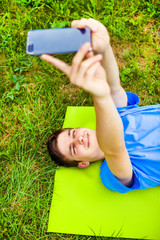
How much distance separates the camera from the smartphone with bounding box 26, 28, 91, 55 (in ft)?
4.70

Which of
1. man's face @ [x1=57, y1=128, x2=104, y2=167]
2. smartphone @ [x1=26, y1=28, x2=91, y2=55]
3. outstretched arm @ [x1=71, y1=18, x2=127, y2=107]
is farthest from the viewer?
man's face @ [x1=57, y1=128, x2=104, y2=167]

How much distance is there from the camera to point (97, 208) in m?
2.47

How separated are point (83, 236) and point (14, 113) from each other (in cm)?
167

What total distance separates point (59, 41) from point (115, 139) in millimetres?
724

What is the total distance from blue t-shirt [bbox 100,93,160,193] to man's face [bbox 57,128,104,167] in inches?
7.9

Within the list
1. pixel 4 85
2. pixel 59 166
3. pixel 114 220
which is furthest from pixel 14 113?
pixel 114 220

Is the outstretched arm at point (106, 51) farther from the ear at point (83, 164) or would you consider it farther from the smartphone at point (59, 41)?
the ear at point (83, 164)

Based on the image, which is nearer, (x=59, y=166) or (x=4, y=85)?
(x=59, y=166)

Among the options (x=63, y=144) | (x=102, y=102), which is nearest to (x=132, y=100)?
(x=63, y=144)

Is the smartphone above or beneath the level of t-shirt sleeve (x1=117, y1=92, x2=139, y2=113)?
above

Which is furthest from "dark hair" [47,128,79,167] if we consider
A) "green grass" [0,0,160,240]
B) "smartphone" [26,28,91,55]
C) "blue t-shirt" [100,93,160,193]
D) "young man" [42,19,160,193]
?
"smartphone" [26,28,91,55]

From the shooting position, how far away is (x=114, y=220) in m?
2.42

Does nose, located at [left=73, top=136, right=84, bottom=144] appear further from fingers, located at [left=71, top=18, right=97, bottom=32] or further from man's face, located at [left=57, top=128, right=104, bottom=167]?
fingers, located at [left=71, top=18, right=97, bottom=32]

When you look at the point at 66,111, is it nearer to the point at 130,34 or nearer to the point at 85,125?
the point at 85,125
